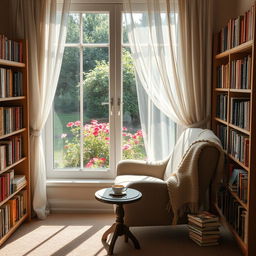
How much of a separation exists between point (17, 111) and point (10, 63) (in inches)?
20.4

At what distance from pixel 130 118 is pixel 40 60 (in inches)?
45.2

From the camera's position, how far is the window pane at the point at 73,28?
4.35 meters

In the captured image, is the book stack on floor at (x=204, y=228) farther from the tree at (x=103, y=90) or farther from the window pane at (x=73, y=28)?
the window pane at (x=73, y=28)

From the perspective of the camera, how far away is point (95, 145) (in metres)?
4.52

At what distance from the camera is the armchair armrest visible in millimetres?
4051

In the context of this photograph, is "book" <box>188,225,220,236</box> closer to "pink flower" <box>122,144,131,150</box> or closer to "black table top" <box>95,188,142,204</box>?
"black table top" <box>95,188,142,204</box>

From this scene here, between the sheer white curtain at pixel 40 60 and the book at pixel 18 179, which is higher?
the sheer white curtain at pixel 40 60

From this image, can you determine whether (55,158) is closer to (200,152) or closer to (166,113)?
(166,113)

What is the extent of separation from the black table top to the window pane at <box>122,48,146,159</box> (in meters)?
1.21

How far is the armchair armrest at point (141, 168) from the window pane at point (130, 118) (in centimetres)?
41

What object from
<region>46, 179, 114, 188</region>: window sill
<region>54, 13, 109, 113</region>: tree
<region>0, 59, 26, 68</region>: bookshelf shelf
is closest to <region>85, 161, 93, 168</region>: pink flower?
<region>46, 179, 114, 188</region>: window sill

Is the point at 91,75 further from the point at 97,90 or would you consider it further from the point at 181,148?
the point at 181,148

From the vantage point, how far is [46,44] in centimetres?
421

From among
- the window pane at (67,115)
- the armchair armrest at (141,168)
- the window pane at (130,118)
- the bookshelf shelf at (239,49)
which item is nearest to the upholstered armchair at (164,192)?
the armchair armrest at (141,168)
